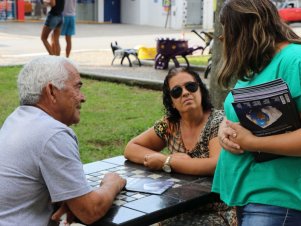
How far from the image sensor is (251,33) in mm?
2348

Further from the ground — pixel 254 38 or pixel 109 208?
pixel 254 38

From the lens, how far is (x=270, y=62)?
2.37 meters

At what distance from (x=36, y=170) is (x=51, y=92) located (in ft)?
1.22

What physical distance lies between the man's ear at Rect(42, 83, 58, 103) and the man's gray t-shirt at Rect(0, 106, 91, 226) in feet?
0.44

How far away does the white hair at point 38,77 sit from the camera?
261 centimetres

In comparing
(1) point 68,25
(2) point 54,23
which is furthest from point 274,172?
(1) point 68,25

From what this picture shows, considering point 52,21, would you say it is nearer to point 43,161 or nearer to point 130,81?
point 130,81

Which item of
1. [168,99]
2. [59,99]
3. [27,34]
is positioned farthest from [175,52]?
[27,34]

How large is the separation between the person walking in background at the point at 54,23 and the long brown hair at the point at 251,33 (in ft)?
28.7

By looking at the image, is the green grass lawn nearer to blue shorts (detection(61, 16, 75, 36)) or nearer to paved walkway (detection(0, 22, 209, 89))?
paved walkway (detection(0, 22, 209, 89))

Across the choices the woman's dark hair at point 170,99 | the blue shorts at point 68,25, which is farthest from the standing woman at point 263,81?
the blue shorts at point 68,25

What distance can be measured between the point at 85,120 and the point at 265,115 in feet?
17.9

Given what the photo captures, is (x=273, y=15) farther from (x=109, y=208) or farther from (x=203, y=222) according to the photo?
(x=203, y=222)

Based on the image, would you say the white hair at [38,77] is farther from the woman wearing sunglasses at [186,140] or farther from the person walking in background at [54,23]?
the person walking in background at [54,23]
